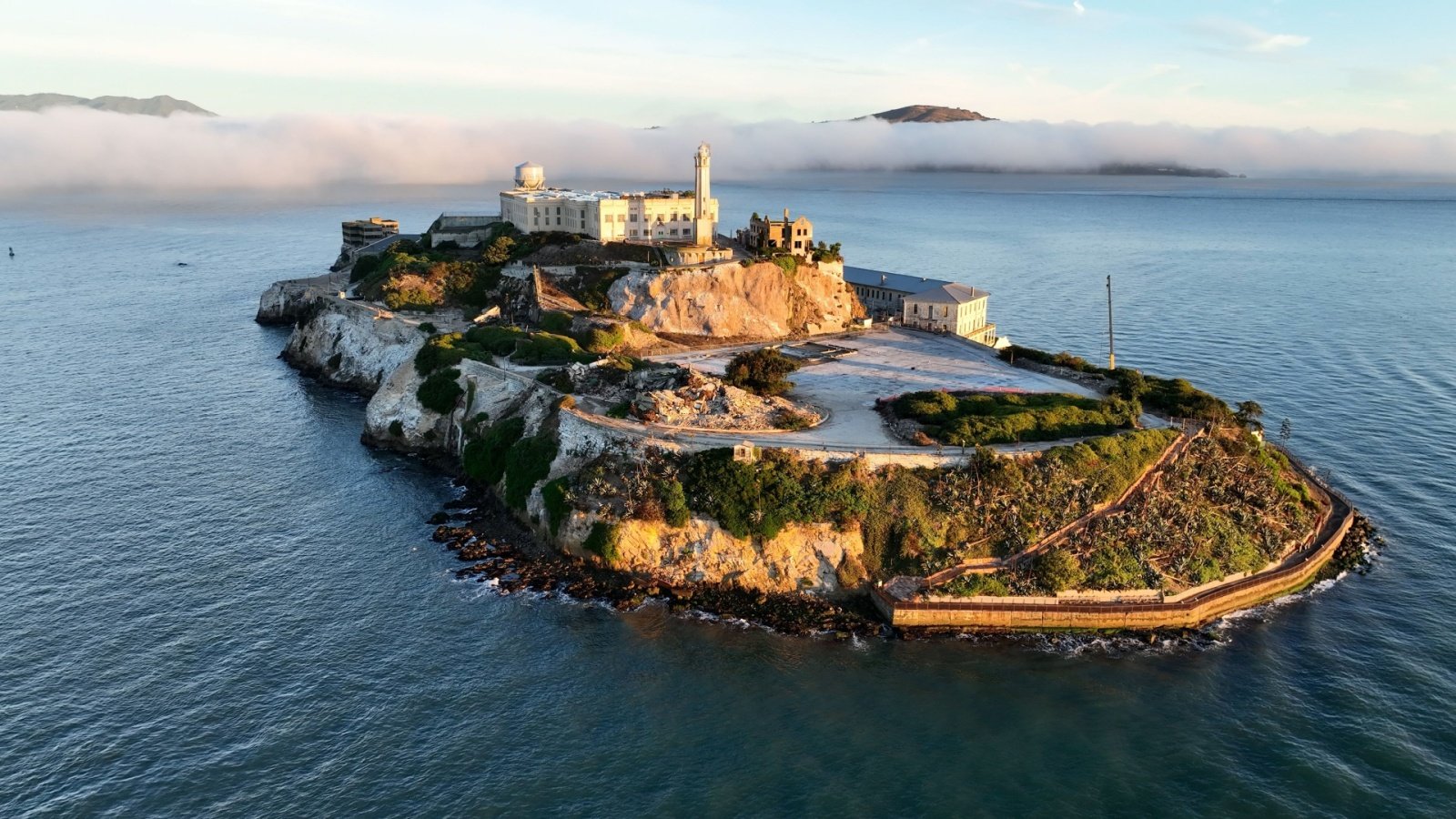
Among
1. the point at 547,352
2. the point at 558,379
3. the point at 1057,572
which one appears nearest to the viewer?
the point at 1057,572

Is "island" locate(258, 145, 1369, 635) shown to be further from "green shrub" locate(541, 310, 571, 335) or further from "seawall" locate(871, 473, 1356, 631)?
"green shrub" locate(541, 310, 571, 335)

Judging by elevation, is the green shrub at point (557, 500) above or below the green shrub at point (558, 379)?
below

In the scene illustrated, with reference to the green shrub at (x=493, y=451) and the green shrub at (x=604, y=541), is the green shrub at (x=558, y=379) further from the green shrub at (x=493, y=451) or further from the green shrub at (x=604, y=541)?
the green shrub at (x=604, y=541)

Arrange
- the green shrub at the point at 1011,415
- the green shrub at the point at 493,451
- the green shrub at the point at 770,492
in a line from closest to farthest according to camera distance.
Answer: the green shrub at the point at 770,492 → the green shrub at the point at 1011,415 → the green shrub at the point at 493,451

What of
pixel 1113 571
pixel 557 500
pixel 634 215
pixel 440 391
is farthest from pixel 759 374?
pixel 634 215

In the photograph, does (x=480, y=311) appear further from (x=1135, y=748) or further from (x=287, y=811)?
(x=1135, y=748)

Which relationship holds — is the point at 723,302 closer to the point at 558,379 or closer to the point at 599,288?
the point at 599,288

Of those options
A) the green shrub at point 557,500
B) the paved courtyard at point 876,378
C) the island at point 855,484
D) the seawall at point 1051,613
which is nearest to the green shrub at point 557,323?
the island at point 855,484
